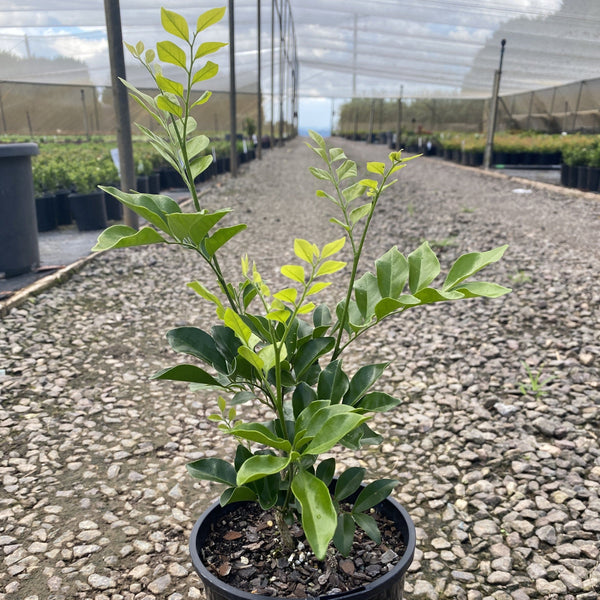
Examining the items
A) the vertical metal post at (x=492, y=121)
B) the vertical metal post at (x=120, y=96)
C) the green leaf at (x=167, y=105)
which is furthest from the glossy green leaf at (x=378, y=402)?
the vertical metal post at (x=492, y=121)

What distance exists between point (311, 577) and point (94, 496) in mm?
1105

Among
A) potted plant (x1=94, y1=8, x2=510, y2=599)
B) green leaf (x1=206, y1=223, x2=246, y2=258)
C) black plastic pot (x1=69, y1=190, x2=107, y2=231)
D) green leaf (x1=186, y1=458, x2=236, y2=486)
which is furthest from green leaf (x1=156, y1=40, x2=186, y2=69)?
black plastic pot (x1=69, y1=190, x2=107, y2=231)

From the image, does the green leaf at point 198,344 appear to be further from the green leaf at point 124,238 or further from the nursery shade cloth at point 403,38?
the nursery shade cloth at point 403,38

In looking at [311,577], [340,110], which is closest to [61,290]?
[311,577]

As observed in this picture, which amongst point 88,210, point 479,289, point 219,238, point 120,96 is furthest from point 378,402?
point 88,210

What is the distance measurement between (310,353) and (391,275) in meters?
0.22

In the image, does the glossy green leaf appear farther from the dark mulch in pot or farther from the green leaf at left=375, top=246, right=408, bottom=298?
the dark mulch in pot

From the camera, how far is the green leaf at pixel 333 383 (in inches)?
39.9

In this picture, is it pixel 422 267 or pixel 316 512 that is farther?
pixel 422 267

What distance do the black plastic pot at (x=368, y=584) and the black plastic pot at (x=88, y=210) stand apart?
5.55 metres

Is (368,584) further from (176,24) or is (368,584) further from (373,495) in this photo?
(176,24)

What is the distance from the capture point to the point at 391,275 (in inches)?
39.8

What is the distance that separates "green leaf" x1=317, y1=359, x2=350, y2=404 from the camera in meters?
1.01

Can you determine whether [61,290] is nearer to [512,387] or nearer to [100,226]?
[100,226]
